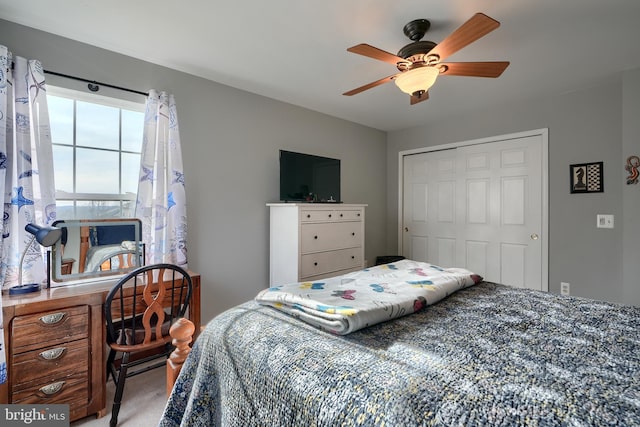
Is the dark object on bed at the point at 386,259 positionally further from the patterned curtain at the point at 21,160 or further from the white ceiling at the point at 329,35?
the patterned curtain at the point at 21,160

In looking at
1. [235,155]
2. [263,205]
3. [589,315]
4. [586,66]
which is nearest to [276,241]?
[263,205]

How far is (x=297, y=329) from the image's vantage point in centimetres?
98

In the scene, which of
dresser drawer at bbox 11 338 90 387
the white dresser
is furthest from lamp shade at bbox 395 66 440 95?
dresser drawer at bbox 11 338 90 387

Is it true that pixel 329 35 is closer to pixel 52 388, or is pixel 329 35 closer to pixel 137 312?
pixel 137 312

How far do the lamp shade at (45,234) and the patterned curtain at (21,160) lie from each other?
0.13 meters

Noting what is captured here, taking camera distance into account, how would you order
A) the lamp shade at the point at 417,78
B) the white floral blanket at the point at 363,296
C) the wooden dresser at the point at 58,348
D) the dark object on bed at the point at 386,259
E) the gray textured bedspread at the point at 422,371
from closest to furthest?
the gray textured bedspread at the point at 422,371
the white floral blanket at the point at 363,296
the wooden dresser at the point at 58,348
the lamp shade at the point at 417,78
the dark object on bed at the point at 386,259

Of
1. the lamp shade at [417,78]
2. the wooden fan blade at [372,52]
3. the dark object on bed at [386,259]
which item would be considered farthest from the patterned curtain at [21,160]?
the dark object on bed at [386,259]

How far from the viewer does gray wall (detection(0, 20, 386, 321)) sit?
216 centimetres

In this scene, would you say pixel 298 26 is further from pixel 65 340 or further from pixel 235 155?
pixel 65 340

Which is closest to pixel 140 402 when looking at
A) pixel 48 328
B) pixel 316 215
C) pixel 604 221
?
pixel 48 328

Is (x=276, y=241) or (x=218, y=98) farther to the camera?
(x=276, y=241)

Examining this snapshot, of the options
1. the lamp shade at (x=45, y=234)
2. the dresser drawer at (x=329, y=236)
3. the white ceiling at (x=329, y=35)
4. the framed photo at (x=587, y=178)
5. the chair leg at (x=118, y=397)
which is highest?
the white ceiling at (x=329, y=35)

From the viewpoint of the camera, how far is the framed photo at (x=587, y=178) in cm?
280

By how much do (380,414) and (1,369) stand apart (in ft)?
6.20
